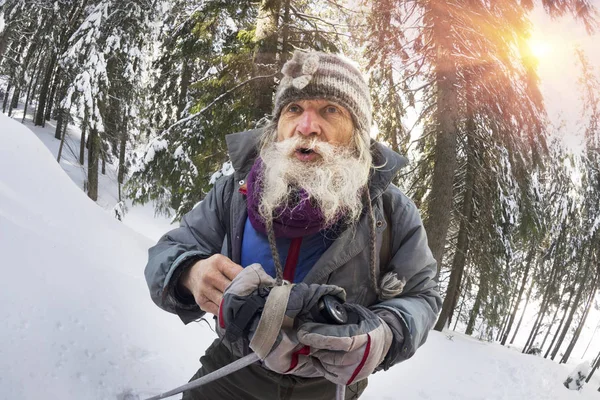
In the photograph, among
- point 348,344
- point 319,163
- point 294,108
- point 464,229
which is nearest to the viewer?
point 348,344

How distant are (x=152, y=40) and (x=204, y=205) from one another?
40.7ft

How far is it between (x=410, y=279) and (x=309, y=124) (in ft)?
2.58

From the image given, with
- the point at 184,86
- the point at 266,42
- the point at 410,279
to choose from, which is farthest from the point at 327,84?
the point at 184,86

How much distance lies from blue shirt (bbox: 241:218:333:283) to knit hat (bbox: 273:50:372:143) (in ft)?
1.86

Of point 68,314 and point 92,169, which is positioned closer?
point 68,314

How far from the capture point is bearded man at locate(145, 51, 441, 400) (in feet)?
4.08

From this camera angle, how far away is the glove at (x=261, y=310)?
46.2 inches

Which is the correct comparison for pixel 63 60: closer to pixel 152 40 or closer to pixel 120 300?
pixel 152 40

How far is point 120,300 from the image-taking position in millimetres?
2973

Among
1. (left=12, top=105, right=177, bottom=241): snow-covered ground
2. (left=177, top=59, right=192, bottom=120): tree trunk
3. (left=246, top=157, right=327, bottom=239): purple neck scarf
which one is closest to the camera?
(left=246, top=157, right=327, bottom=239): purple neck scarf

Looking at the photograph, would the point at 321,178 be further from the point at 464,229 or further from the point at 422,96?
the point at 464,229

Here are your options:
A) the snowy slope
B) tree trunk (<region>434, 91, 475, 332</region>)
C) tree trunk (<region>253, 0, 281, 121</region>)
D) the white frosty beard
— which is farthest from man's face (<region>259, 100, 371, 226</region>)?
tree trunk (<region>434, 91, 475, 332</region>)

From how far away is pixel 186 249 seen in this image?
5.12ft

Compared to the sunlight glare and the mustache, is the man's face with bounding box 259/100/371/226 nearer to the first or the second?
the mustache
